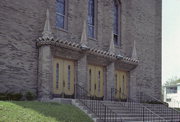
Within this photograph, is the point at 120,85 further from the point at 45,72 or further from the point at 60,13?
the point at 45,72

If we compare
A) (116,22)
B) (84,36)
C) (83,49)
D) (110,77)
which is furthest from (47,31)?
(116,22)

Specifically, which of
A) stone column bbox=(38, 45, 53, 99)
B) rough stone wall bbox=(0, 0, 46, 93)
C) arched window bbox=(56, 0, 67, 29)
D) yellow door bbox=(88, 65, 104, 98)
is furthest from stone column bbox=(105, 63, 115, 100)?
rough stone wall bbox=(0, 0, 46, 93)

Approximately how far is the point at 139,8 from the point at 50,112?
52.8ft

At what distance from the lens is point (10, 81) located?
1641cm

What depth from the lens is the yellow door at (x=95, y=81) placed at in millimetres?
21125

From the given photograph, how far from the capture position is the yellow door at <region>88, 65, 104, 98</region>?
69.3 ft

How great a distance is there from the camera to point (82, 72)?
20031 millimetres

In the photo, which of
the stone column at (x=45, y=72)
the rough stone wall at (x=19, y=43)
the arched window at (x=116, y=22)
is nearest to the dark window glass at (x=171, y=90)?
the arched window at (x=116, y=22)

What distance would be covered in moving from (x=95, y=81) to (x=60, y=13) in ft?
16.5

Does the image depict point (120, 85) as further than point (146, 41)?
No

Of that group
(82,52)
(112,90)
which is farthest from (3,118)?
(112,90)

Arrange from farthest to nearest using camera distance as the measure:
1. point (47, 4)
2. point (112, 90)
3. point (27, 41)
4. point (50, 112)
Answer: point (112, 90) → point (47, 4) → point (27, 41) → point (50, 112)

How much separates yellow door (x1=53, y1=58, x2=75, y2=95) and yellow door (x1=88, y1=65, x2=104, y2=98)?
5.55ft

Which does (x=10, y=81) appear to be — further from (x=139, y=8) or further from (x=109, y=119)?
(x=139, y=8)
